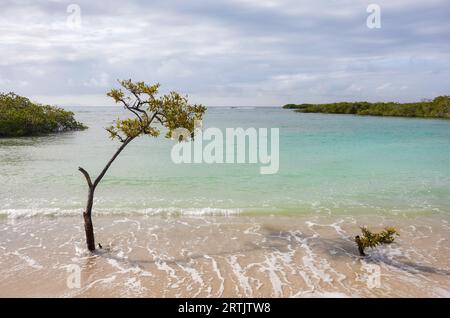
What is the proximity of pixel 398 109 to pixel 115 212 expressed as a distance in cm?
10821

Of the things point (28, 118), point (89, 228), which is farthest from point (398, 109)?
point (89, 228)

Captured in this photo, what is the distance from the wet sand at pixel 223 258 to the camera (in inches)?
385

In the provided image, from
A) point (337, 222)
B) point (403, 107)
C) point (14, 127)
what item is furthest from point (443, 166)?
point (403, 107)

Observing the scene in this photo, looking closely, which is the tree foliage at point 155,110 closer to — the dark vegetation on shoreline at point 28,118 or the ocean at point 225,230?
the ocean at point 225,230

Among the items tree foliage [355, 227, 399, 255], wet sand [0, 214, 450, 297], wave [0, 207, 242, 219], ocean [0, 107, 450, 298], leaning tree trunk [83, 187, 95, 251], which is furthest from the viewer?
wave [0, 207, 242, 219]

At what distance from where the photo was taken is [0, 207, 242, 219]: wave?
1631 cm

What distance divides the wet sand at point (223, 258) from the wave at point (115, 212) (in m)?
0.47

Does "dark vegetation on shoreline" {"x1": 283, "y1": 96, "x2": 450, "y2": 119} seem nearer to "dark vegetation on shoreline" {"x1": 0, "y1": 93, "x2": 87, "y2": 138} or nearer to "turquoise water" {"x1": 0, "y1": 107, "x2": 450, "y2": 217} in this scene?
"turquoise water" {"x1": 0, "y1": 107, "x2": 450, "y2": 217}

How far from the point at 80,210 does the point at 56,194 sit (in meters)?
3.72

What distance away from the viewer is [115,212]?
16641mm

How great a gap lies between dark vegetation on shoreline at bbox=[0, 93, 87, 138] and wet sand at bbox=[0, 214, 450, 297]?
124 ft

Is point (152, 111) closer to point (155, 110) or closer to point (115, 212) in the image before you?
point (155, 110)

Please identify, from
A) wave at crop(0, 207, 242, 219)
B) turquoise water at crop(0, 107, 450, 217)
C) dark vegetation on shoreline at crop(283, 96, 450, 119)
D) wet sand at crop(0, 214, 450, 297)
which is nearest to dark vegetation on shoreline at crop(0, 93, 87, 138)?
turquoise water at crop(0, 107, 450, 217)

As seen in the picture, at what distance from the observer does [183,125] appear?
38.4ft
